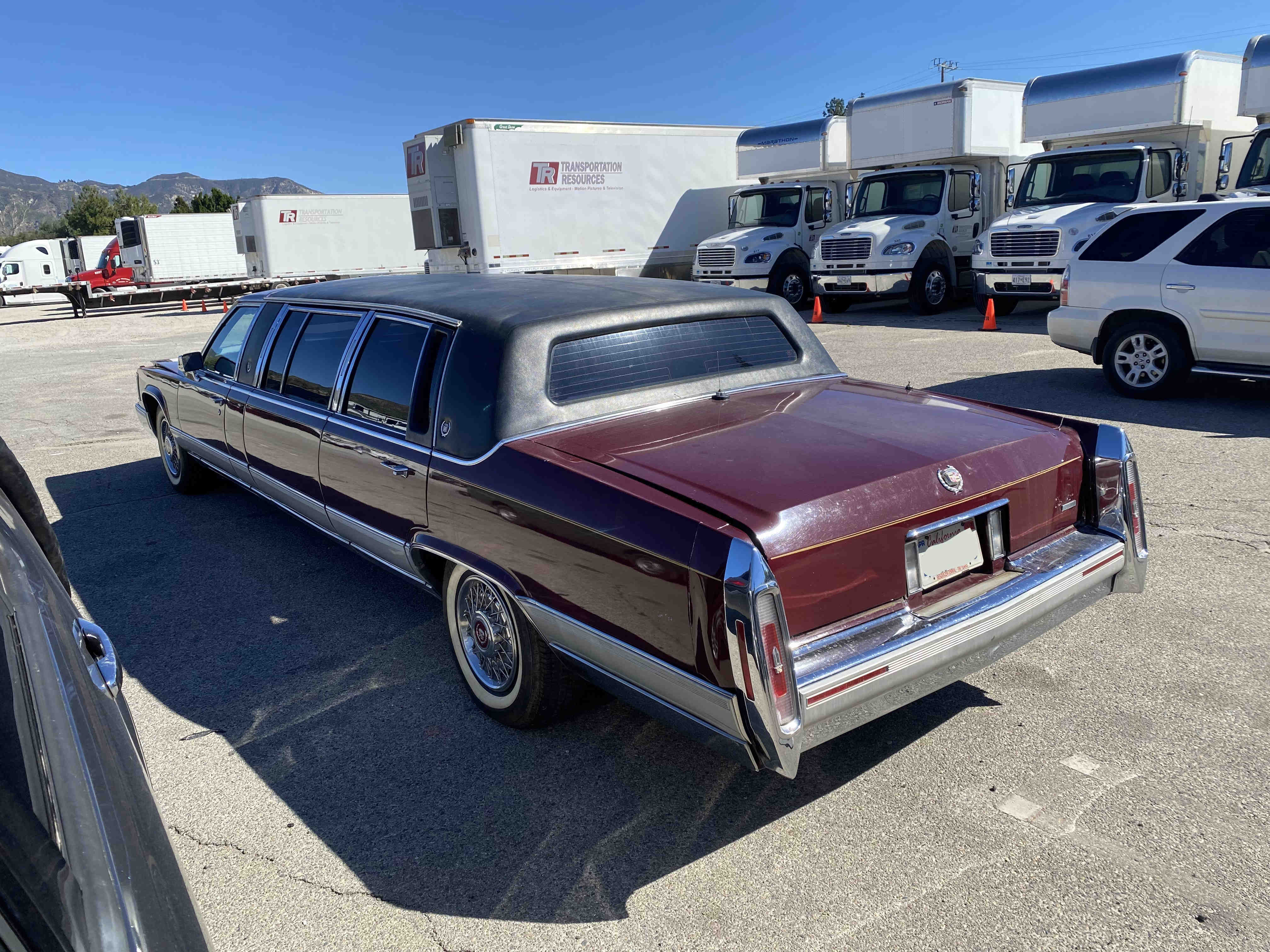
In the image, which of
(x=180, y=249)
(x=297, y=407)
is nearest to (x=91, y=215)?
(x=180, y=249)

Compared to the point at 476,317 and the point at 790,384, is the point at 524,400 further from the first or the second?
the point at 790,384

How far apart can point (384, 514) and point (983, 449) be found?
2.35 m

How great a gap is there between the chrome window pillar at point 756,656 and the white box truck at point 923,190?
14.7 meters

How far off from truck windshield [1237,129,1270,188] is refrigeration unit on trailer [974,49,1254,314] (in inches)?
61.9

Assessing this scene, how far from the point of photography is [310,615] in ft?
15.5

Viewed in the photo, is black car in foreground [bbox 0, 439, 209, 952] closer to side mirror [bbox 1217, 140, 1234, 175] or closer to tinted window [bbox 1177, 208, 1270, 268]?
tinted window [bbox 1177, 208, 1270, 268]

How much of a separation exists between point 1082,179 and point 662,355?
43.2ft

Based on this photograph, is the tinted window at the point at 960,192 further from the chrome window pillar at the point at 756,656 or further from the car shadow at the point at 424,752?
the chrome window pillar at the point at 756,656

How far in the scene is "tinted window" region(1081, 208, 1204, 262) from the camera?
8.35m

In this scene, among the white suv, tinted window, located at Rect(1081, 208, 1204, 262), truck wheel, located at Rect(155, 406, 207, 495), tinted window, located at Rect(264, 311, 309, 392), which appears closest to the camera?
tinted window, located at Rect(264, 311, 309, 392)

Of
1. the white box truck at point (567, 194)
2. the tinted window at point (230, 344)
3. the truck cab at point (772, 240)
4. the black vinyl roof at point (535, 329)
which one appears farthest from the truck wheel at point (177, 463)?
the truck cab at point (772, 240)

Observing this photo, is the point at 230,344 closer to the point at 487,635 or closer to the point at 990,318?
the point at 487,635

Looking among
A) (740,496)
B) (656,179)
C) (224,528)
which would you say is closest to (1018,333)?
(656,179)

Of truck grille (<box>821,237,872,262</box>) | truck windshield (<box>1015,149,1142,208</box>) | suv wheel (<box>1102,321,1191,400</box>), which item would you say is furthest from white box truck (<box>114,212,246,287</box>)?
suv wheel (<box>1102,321,1191,400</box>)
